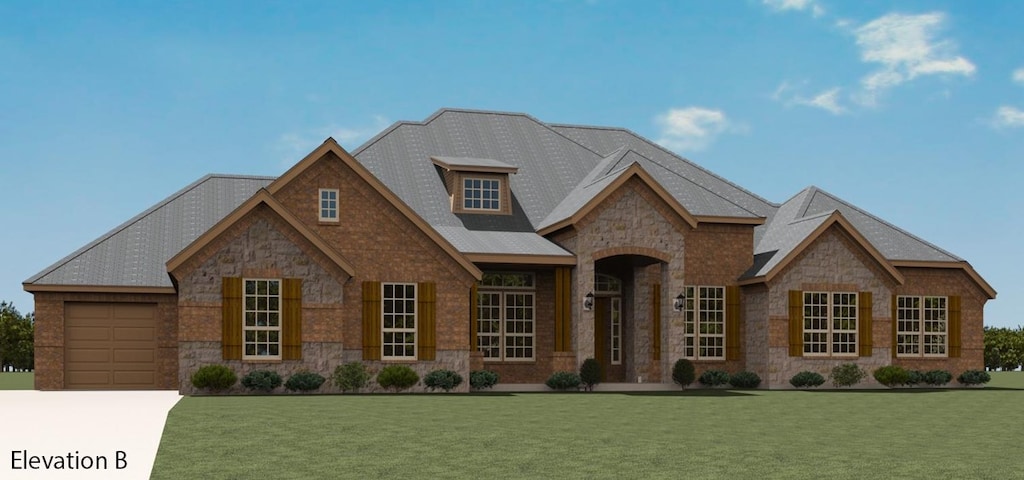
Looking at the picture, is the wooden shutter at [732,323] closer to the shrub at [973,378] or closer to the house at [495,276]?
the house at [495,276]

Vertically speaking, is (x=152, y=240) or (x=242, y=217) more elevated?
(x=242, y=217)

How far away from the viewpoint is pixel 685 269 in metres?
34.2

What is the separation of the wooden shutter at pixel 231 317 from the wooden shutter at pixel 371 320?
332 centimetres

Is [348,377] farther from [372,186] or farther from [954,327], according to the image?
[954,327]

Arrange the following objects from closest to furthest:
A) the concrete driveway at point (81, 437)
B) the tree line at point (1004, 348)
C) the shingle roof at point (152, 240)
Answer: the concrete driveway at point (81, 437) < the shingle roof at point (152, 240) < the tree line at point (1004, 348)

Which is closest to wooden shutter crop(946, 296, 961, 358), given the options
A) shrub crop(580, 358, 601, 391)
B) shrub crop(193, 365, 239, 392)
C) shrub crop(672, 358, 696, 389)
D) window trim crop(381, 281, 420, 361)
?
shrub crop(672, 358, 696, 389)

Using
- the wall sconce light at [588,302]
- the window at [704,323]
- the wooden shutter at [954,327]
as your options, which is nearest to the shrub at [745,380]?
the window at [704,323]

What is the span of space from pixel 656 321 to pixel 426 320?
7.47 m

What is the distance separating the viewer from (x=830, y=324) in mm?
33562

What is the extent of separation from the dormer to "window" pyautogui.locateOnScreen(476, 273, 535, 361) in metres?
2.46

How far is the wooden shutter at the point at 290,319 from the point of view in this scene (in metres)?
27.7

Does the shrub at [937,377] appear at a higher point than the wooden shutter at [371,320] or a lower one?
lower

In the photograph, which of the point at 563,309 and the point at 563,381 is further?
the point at 563,309

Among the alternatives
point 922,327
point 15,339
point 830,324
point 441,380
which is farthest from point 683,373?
point 15,339
